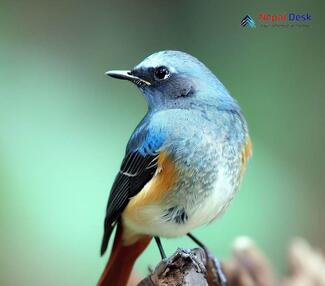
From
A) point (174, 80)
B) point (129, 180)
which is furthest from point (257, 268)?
point (174, 80)

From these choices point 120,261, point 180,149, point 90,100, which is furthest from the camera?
point 90,100

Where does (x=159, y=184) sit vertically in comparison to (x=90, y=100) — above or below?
below

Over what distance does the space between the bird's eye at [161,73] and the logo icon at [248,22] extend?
0.43 meters

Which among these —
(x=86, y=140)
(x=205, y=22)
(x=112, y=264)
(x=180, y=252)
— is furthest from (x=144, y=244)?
(x=205, y=22)

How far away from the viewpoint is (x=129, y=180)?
1.24 metres

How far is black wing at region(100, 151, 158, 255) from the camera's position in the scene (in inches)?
46.9

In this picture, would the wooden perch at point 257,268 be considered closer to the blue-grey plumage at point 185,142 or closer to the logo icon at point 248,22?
the blue-grey plumage at point 185,142

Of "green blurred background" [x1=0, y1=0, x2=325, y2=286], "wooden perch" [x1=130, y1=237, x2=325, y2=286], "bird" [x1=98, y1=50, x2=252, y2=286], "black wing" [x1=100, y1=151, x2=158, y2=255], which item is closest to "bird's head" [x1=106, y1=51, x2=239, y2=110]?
"bird" [x1=98, y1=50, x2=252, y2=286]

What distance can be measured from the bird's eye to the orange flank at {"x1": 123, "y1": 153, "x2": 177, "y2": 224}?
0.51 feet

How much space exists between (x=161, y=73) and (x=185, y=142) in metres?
0.15

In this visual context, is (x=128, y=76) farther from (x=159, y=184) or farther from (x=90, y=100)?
(x=90, y=100)

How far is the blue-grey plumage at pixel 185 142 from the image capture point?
3.76ft

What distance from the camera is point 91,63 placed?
5.40 ft

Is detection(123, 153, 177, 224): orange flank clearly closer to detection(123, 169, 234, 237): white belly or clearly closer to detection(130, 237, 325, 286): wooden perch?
detection(123, 169, 234, 237): white belly
